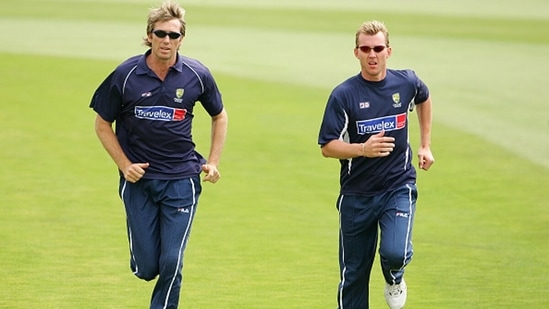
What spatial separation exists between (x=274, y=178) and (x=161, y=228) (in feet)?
25.1

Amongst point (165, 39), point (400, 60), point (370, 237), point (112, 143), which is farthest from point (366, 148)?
point (400, 60)

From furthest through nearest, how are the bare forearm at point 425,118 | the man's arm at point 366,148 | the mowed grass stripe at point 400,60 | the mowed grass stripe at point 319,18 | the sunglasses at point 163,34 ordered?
the mowed grass stripe at point 319,18 → the mowed grass stripe at point 400,60 → the bare forearm at point 425,118 → the sunglasses at point 163,34 → the man's arm at point 366,148

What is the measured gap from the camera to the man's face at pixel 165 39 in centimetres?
903

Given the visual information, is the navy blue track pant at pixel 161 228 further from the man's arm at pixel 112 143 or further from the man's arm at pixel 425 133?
the man's arm at pixel 425 133

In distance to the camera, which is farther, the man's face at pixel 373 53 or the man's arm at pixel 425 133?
the man's arm at pixel 425 133

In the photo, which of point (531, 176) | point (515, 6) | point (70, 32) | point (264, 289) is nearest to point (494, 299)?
point (264, 289)

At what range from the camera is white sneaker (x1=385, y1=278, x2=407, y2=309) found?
9523mm

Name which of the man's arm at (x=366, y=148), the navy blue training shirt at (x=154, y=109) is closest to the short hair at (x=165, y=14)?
the navy blue training shirt at (x=154, y=109)

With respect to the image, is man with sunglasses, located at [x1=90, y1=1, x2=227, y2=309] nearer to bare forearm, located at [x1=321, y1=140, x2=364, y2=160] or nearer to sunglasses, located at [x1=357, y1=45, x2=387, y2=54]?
bare forearm, located at [x1=321, y1=140, x2=364, y2=160]

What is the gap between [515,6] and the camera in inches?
1722

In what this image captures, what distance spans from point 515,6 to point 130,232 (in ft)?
118

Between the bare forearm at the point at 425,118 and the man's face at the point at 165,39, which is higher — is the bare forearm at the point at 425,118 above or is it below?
below

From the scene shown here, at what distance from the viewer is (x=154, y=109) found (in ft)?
30.0

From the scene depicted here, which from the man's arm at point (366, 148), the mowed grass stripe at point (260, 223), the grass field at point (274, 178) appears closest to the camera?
the man's arm at point (366, 148)
